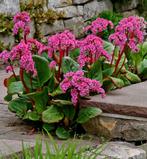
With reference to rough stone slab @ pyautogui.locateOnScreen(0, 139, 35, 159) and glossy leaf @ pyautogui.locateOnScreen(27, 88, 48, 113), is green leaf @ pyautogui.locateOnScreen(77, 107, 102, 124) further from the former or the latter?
rough stone slab @ pyautogui.locateOnScreen(0, 139, 35, 159)

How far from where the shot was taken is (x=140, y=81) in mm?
4598

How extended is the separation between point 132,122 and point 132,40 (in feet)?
2.06

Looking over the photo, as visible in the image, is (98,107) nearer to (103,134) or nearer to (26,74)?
(103,134)

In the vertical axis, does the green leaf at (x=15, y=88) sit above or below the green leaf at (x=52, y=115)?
above

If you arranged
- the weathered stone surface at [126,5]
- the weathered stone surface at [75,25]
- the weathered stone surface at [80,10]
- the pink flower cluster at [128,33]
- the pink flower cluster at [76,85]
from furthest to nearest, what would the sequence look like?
1. the weathered stone surface at [126,5]
2. the weathered stone surface at [80,10]
3. the weathered stone surface at [75,25]
4. the pink flower cluster at [128,33]
5. the pink flower cluster at [76,85]

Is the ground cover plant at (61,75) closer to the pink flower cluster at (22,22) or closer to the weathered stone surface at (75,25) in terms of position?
the pink flower cluster at (22,22)

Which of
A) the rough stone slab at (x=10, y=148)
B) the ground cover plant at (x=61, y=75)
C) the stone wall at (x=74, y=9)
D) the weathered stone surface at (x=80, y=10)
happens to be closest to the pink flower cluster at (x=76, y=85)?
the ground cover plant at (x=61, y=75)

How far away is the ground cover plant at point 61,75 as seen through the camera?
3615 mm

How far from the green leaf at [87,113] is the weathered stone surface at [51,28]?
424 cm

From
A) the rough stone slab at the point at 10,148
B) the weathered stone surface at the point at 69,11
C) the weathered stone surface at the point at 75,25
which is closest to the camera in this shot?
the rough stone slab at the point at 10,148

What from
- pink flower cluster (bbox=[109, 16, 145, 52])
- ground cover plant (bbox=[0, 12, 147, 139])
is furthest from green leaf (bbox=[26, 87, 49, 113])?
pink flower cluster (bbox=[109, 16, 145, 52])

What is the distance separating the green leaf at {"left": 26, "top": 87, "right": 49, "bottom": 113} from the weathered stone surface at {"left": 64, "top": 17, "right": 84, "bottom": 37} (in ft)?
15.6

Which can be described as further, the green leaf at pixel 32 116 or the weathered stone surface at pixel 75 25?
the weathered stone surface at pixel 75 25

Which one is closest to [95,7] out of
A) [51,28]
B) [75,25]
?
[75,25]
